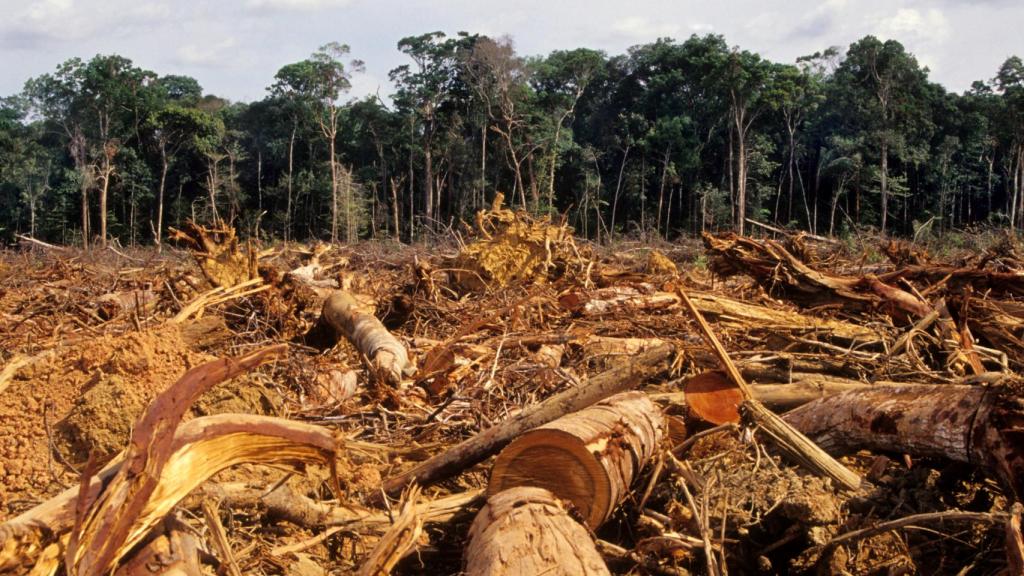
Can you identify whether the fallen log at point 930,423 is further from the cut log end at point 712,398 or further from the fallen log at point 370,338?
the fallen log at point 370,338

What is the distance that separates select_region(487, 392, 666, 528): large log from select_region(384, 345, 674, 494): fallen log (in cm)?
41

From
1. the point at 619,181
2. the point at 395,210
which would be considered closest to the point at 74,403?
the point at 395,210

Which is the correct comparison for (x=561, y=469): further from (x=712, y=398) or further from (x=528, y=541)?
(x=712, y=398)

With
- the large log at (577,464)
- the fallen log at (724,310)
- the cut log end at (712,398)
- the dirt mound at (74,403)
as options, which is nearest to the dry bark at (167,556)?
the dirt mound at (74,403)

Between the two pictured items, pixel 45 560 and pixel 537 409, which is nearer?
pixel 45 560

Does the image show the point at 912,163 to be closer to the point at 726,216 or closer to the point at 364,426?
the point at 726,216

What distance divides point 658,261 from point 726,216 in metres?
29.0

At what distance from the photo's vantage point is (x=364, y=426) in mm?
4430

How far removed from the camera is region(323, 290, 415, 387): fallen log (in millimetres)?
5023

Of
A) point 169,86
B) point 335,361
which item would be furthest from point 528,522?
point 169,86

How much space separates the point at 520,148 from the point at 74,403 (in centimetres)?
3637

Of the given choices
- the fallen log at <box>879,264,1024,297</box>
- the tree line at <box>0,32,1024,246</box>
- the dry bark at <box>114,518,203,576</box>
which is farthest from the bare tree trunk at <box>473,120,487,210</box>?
the dry bark at <box>114,518,203,576</box>

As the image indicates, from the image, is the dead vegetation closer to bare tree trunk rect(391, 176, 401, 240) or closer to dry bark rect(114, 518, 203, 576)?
dry bark rect(114, 518, 203, 576)

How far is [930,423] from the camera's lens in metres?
2.84
